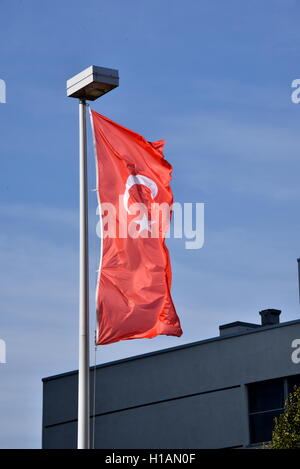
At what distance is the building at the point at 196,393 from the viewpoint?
36.1 m

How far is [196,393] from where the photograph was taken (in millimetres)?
38594

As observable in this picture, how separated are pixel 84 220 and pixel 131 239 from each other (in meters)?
0.87

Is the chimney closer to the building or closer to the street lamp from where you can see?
the building

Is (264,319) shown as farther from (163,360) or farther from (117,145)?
(117,145)

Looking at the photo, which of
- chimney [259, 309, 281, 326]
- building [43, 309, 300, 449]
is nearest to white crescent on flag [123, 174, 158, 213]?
building [43, 309, 300, 449]

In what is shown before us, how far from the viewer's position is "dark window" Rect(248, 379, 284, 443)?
35.7m

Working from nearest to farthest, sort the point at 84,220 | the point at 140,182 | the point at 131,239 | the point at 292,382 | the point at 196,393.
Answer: the point at 131,239 → the point at 84,220 → the point at 140,182 → the point at 292,382 → the point at 196,393

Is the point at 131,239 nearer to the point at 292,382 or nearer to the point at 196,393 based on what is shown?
the point at 292,382

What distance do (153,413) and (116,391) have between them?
217 centimetres

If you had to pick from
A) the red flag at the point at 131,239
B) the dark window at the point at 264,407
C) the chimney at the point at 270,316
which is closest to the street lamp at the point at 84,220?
the red flag at the point at 131,239

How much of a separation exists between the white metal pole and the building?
18.2 metres

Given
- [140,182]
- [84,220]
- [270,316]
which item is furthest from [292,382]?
[84,220]

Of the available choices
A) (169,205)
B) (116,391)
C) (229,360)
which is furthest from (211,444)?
(169,205)

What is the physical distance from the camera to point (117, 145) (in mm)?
18297
